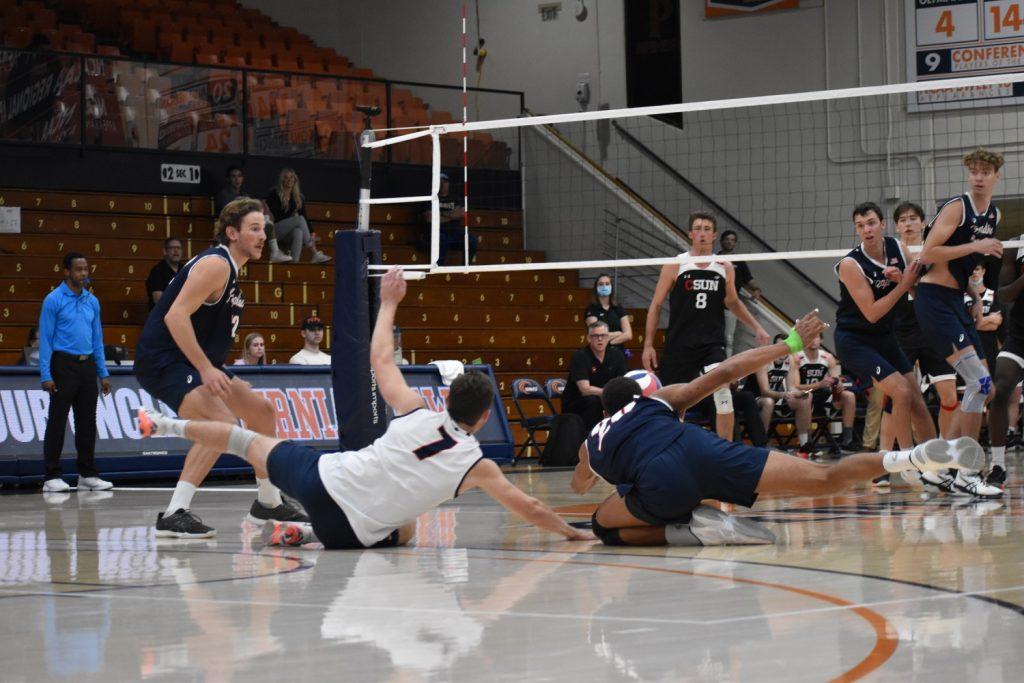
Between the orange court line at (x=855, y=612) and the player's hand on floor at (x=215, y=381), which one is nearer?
the orange court line at (x=855, y=612)

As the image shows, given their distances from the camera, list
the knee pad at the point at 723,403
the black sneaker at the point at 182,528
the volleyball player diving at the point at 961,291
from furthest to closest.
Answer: the knee pad at the point at 723,403 < the volleyball player diving at the point at 961,291 < the black sneaker at the point at 182,528

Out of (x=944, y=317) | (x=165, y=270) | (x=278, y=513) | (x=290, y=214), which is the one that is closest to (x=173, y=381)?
(x=278, y=513)

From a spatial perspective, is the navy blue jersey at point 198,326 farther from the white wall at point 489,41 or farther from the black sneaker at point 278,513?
the white wall at point 489,41

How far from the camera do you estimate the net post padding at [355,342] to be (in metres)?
8.28

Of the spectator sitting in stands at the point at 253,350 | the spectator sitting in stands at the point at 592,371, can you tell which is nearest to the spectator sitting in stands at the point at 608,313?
the spectator sitting in stands at the point at 592,371

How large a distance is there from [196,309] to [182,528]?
1093mm

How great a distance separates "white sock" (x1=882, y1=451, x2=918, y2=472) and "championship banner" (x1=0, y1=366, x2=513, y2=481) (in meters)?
6.40

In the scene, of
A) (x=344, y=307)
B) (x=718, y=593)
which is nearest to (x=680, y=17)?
(x=344, y=307)

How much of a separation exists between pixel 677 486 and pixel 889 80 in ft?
48.7

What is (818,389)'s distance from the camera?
15797mm

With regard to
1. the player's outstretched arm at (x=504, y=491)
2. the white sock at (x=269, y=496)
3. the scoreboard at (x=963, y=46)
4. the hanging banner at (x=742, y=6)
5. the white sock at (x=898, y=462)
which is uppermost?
the hanging banner at (x=742, y=6)

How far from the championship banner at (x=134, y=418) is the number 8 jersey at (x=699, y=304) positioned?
220cm

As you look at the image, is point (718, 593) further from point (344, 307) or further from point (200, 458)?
point (344, 307)

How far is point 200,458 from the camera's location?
7.15m
